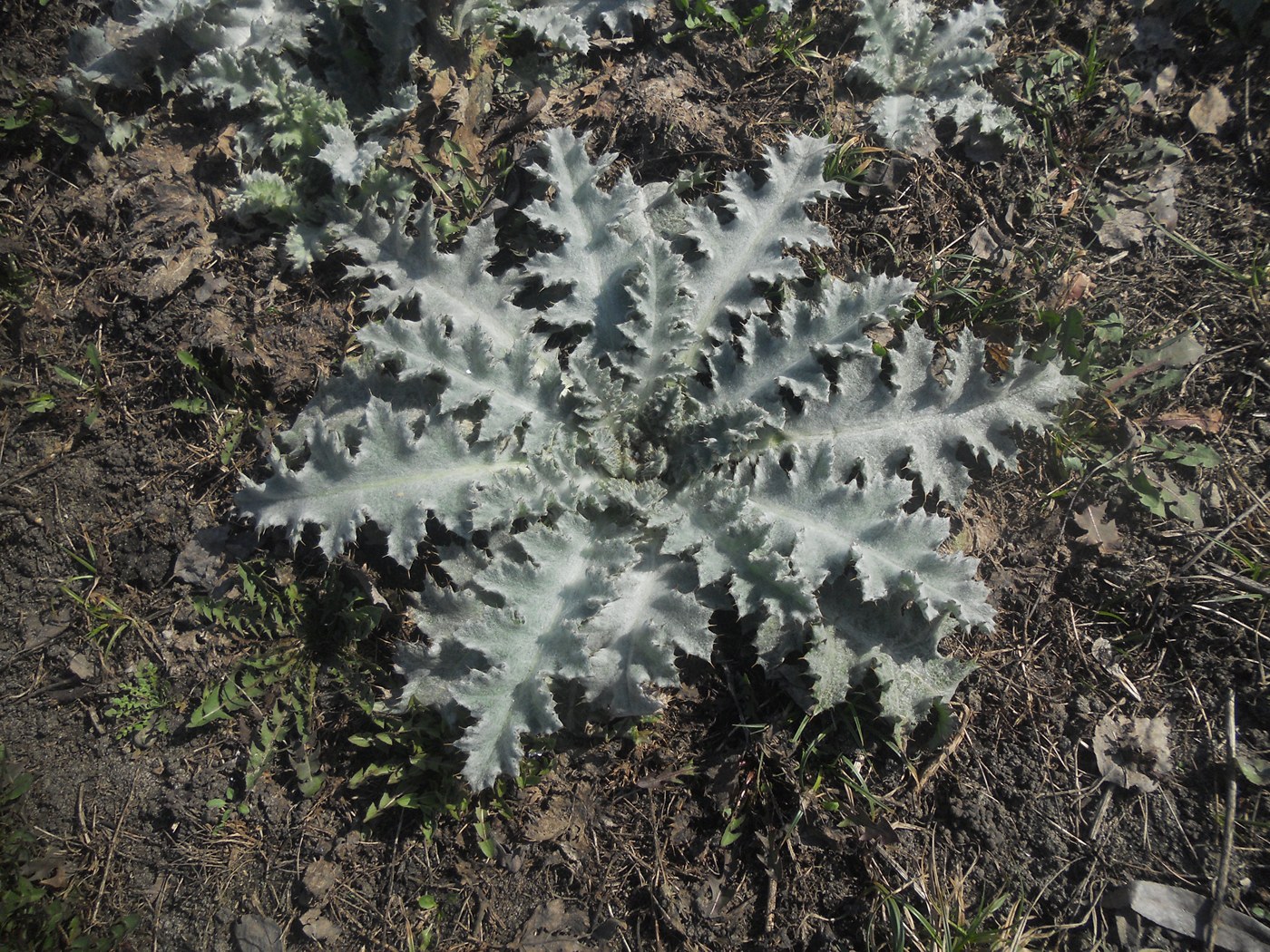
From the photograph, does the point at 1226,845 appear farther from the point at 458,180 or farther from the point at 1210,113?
the point at 458,180

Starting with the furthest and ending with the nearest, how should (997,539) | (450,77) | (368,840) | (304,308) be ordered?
(450,77) → (304,308) → (997,539) → (368,840)

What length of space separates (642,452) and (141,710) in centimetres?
215

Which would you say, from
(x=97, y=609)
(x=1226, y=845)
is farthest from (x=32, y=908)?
(x=1226, y=845)

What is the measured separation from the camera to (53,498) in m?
3.27

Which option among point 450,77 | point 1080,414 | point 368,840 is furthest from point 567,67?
point 368,840

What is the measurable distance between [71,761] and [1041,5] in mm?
5371

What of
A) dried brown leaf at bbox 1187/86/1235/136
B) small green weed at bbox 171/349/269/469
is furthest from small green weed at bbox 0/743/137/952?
dried brown leaf at bbox 1187/86/1235/136

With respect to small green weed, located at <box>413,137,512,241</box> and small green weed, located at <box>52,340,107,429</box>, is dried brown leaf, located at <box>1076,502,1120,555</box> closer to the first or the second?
small green weed, located at <box>413,137,512,241</box>

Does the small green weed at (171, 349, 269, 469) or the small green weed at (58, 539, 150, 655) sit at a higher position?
the small green weed at (171, 349, 269, 469)

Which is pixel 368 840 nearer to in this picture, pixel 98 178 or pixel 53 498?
pixel 53 498

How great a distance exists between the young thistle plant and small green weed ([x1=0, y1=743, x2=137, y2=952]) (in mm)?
1335

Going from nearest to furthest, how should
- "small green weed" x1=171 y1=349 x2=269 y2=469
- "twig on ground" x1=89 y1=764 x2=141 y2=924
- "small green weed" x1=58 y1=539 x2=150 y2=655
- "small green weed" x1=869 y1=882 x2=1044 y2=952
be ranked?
"small green weed" x1=869 y1=882 x2=1044 y2=952 → "twig on ground" x1=89 y1=764 x2=141 y2=924 → "small green weed" x1=58 y1=539 x2=150 y2=655 → "small green weed" x1=171 y1=349 x2=269 y2=469

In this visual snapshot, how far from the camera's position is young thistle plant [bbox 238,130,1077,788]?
2.64 m

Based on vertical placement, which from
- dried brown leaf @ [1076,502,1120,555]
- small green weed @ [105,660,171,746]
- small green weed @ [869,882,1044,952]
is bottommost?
small green weed @ [105,660,171,746]
